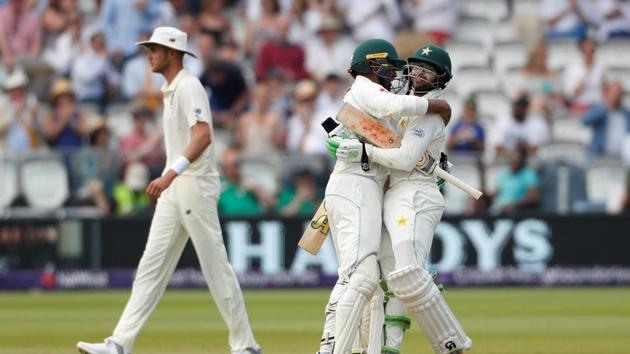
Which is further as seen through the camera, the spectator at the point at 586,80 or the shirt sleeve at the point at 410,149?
the spectator at the point at 586,80

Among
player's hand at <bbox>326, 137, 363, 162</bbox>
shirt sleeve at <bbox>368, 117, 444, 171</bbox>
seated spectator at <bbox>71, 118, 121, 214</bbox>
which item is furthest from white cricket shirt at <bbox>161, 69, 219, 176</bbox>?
seated spectator at <bbox>71, 118, 121, 214</bbox>

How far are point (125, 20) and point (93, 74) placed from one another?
3.29ft

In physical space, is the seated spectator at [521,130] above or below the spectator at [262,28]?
below

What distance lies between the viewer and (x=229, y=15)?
2145 centimetres

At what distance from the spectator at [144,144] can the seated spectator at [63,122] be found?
51 cm

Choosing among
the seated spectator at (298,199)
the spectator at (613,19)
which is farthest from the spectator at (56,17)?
the spectator at (613,19)

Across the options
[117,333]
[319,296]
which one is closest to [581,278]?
[319,296]

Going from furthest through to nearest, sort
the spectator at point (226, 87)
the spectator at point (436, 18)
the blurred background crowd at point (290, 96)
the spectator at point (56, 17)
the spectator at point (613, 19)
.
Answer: the spectator at point (613, 19) → the spectator at point (436, 18) → the spectator at point (56, 17) → the spectator at point (226, 87) → the blurred background crowd at point (290, 96)

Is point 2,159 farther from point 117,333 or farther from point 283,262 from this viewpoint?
point 117,333

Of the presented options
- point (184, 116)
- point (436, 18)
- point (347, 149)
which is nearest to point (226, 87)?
point (436, 18)

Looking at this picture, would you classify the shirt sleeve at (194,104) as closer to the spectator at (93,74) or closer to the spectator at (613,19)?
the spectator at (93,74)

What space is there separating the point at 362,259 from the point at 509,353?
82.4 inches

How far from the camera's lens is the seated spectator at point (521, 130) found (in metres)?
18.0

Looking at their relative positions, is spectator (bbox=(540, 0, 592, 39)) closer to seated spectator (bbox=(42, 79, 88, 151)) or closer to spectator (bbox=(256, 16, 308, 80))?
spectator (bbox=(256, 16, 308, 80))
